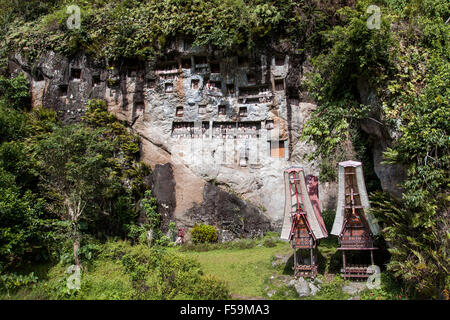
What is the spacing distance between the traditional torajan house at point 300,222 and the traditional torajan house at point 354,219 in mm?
693

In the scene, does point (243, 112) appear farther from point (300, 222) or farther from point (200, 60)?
point (300, 222)

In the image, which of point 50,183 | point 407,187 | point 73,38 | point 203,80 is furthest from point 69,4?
point 407,187

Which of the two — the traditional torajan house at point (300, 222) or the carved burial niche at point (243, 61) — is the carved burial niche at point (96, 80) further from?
the traditional torajan house at point (300, 222)

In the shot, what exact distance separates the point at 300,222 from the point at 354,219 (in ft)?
5.12

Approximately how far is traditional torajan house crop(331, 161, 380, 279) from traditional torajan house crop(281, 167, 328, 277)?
69 centimetres

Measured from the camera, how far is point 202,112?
58.4 ft

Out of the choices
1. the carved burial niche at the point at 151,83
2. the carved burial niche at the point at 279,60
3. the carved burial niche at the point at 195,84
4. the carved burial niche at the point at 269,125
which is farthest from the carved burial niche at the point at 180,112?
the carved burial niche at the point at 279,60

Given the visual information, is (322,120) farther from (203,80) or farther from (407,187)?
(203,80)

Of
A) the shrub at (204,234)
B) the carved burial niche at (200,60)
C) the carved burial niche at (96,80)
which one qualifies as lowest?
the shrub at (204,234)

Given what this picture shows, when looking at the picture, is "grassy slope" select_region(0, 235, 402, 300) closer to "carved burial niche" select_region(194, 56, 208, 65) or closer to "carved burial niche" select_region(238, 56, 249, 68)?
"carved burial niche" select_region(238, 56, 249, 68)

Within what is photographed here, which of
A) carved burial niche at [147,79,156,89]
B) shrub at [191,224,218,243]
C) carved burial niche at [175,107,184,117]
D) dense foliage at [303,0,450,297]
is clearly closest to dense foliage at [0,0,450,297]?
dense foliage at [303,0,450,297]

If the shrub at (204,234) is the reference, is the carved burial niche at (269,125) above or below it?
above

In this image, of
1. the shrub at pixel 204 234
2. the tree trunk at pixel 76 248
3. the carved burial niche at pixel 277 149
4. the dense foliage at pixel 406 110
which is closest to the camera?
the dense foliage at pixel 406 110

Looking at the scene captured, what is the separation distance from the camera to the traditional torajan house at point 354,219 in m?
9.44
